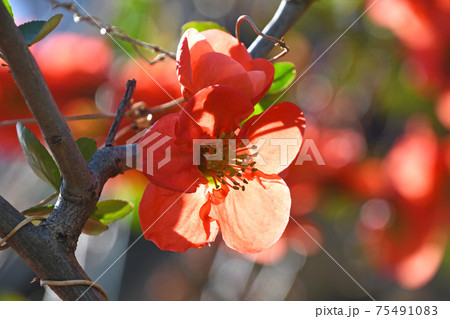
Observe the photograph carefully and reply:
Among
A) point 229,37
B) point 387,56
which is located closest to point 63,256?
point 229,37

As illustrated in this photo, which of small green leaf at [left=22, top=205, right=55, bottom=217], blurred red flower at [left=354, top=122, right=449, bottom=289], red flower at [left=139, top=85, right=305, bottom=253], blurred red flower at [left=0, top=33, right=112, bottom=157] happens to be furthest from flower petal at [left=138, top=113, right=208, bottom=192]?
blurred red flower at [left=354, top=122, right=449, bottom=289]

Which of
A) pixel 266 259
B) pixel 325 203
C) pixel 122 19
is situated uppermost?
pixel 122 19

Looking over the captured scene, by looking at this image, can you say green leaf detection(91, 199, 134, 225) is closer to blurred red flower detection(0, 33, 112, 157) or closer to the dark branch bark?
the dark branch bark

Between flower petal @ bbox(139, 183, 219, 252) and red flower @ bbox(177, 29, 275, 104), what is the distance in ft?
0.27

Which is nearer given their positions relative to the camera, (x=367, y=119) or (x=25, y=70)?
(x=25, y=70)

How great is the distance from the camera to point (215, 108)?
379 millimetres

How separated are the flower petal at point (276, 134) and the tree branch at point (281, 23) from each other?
0.08m

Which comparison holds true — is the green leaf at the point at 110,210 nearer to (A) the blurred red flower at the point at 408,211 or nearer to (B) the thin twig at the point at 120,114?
(B) the thin twig at the point at 120,114

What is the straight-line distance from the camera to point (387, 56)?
103cm

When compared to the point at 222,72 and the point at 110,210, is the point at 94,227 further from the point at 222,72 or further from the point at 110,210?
the point at 222,72

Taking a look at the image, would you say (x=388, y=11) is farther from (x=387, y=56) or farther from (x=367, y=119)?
(x=367, y=119)

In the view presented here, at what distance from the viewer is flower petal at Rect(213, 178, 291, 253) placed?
0.41 metres

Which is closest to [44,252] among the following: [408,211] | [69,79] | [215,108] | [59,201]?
[59,201]
